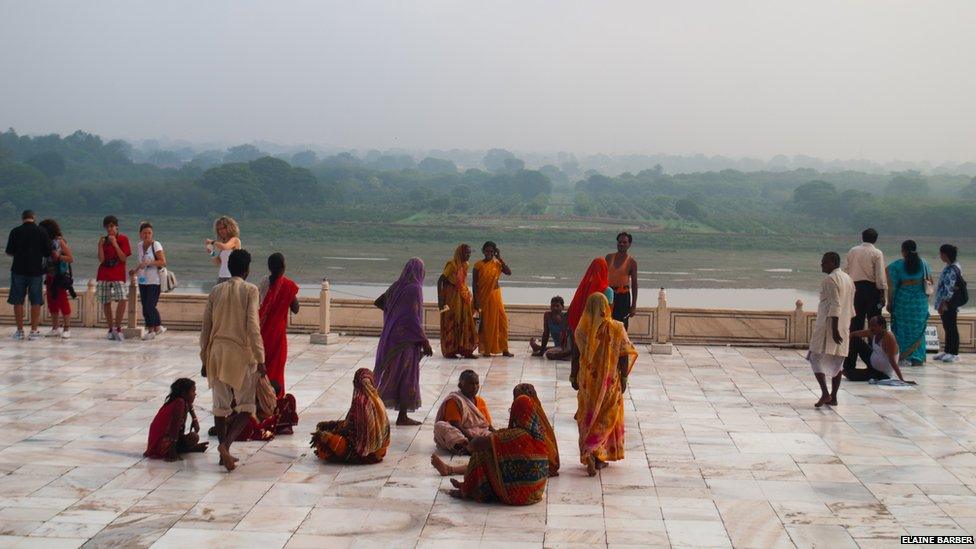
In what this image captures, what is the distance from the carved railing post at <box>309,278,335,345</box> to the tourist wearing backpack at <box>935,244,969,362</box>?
6383 millimetres

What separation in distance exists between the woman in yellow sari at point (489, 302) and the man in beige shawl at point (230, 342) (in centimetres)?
490

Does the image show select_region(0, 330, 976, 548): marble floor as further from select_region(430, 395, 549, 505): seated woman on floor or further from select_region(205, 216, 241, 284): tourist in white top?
select_region(205, 216, 241, 284): tourist in white top

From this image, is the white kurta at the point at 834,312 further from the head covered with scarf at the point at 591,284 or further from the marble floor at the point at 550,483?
the head covered with scarf at the point at 591,284

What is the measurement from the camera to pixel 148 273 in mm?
11688

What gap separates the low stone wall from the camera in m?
12.3

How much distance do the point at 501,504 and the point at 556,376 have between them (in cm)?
441

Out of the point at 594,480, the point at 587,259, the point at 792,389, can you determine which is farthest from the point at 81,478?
the point at 587,259

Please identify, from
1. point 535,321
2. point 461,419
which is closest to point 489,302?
point 535,321

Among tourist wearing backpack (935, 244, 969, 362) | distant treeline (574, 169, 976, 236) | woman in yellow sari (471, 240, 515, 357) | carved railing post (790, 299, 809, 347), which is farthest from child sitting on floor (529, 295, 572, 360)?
distant treeline (574, 169, 976, 236)

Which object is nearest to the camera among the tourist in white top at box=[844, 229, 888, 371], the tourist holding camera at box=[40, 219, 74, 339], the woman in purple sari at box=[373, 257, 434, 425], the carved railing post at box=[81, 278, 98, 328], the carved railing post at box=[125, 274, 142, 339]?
the woman in purple sari at box=[373, 257, 434, 425]

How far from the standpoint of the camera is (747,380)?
10.3 meters

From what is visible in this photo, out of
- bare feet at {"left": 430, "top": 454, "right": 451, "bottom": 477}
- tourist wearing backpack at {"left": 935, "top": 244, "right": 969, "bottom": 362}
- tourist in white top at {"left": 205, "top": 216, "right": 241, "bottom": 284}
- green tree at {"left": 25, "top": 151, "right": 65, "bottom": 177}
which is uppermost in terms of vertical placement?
green tree at {"left": 25, "top": 151, "right": 65, "bottom": 177}

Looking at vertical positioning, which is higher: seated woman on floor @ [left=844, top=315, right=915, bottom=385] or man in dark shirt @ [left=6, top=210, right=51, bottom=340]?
man in dark shirt @ [left=6, top=210, right=51, bottom=340]

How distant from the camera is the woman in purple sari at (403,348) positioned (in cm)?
814
